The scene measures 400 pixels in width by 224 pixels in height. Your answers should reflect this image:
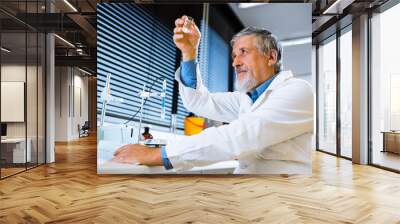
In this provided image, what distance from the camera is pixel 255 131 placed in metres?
3.30

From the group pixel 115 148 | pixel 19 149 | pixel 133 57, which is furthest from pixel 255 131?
pixel 19 149

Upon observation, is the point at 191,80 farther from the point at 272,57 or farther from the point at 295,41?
the point at 295,41

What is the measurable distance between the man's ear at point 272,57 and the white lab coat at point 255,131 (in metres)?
0.25

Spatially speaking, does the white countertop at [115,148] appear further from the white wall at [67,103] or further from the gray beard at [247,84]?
the white wall at [67,103]

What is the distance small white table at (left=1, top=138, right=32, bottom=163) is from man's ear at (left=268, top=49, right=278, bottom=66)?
427cm

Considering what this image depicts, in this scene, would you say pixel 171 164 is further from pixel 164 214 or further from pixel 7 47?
pixel 7 47

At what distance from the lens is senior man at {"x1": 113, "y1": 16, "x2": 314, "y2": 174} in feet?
10.2

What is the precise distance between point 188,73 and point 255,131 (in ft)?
3.03

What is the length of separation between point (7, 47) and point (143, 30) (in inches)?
87.8

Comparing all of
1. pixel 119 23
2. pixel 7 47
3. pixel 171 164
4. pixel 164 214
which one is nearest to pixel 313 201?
pixel 164 214

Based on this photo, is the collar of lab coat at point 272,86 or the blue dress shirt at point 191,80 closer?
the collar of lab coat at point 272,86

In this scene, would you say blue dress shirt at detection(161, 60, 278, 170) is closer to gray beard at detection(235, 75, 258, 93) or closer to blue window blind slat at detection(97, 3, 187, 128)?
gray beard at detection(235, 75, 258, 93)

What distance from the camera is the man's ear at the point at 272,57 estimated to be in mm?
4392

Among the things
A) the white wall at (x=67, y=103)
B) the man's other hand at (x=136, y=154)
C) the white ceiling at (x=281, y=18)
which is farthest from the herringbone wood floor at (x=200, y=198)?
the white wall at (x=67, y=103)
